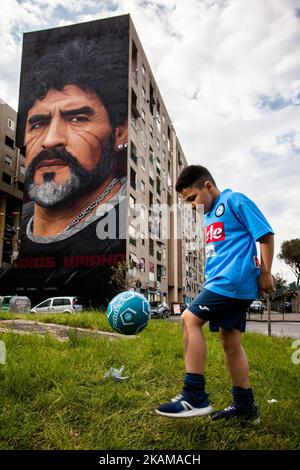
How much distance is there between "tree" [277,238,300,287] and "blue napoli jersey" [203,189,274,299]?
2310 inches

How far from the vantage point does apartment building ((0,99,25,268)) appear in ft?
163

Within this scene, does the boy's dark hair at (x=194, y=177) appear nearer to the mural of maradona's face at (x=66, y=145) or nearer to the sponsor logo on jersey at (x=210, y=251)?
the sponsor logo on jersey at (x=210, y=251)

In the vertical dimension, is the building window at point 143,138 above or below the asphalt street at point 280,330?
above

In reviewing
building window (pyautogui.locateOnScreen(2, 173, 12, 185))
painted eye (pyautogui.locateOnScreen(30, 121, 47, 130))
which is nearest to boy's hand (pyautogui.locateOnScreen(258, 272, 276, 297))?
painted eye (pyautogui.locateOnScreen(30, 121, 47, 130))

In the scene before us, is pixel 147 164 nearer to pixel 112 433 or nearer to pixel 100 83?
pixel 100 83

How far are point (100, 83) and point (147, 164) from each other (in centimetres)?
1034

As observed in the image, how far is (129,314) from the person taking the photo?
161 inches

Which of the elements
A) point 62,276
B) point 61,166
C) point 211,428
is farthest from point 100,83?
point 211,428

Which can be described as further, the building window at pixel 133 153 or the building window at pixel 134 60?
the building window at pixel 134 60

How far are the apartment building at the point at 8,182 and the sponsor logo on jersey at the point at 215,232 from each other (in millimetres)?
48280

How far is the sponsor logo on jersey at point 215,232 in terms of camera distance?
297 cm

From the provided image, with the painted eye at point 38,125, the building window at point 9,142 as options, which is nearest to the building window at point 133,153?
the painted eye at point 38,125

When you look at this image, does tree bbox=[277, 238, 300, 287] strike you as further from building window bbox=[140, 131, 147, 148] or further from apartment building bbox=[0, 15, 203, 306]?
building window bbox=[140, 131, 147, 148]
